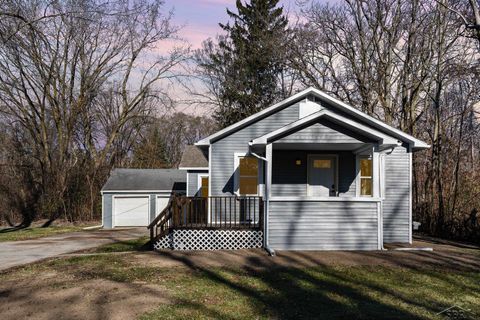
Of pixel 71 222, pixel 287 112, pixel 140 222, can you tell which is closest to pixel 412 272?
pixel 287 112

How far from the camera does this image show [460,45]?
21.5m

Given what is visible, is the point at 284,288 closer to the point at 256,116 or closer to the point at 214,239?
the point at 214,239

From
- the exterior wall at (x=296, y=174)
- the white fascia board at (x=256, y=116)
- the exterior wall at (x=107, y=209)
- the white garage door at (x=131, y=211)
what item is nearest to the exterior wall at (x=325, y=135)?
the exterior wall at (x=296, y=174)

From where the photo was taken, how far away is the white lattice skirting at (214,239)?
13.2 metres

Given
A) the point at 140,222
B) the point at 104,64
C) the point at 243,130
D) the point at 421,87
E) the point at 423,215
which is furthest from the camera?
the point at 104,64

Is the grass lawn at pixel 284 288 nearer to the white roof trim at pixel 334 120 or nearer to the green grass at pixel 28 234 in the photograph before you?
the white roof trim at pixel 334 120

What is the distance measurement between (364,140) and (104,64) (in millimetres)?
27187

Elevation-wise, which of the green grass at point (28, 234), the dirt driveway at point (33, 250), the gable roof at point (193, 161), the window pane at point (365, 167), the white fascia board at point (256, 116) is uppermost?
the white fascia board at point (256, 116)

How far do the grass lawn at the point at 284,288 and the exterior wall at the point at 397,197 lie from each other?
4581 mm

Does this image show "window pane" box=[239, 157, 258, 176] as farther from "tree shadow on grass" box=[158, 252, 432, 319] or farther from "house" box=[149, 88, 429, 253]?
"tree shadow on grass" box=[158, 252, 432, 319]

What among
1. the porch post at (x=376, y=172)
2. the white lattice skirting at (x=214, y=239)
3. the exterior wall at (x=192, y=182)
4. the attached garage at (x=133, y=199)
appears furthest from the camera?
the attached garage at (x=133, y=199)

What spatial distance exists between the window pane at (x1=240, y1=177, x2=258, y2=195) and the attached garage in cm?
1218

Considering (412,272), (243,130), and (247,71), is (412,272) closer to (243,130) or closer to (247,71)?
(243,130)

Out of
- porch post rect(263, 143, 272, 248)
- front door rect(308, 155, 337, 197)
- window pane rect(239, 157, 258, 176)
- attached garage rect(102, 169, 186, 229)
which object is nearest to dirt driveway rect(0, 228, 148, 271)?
window pane rect(239, 157, 258, 176)
